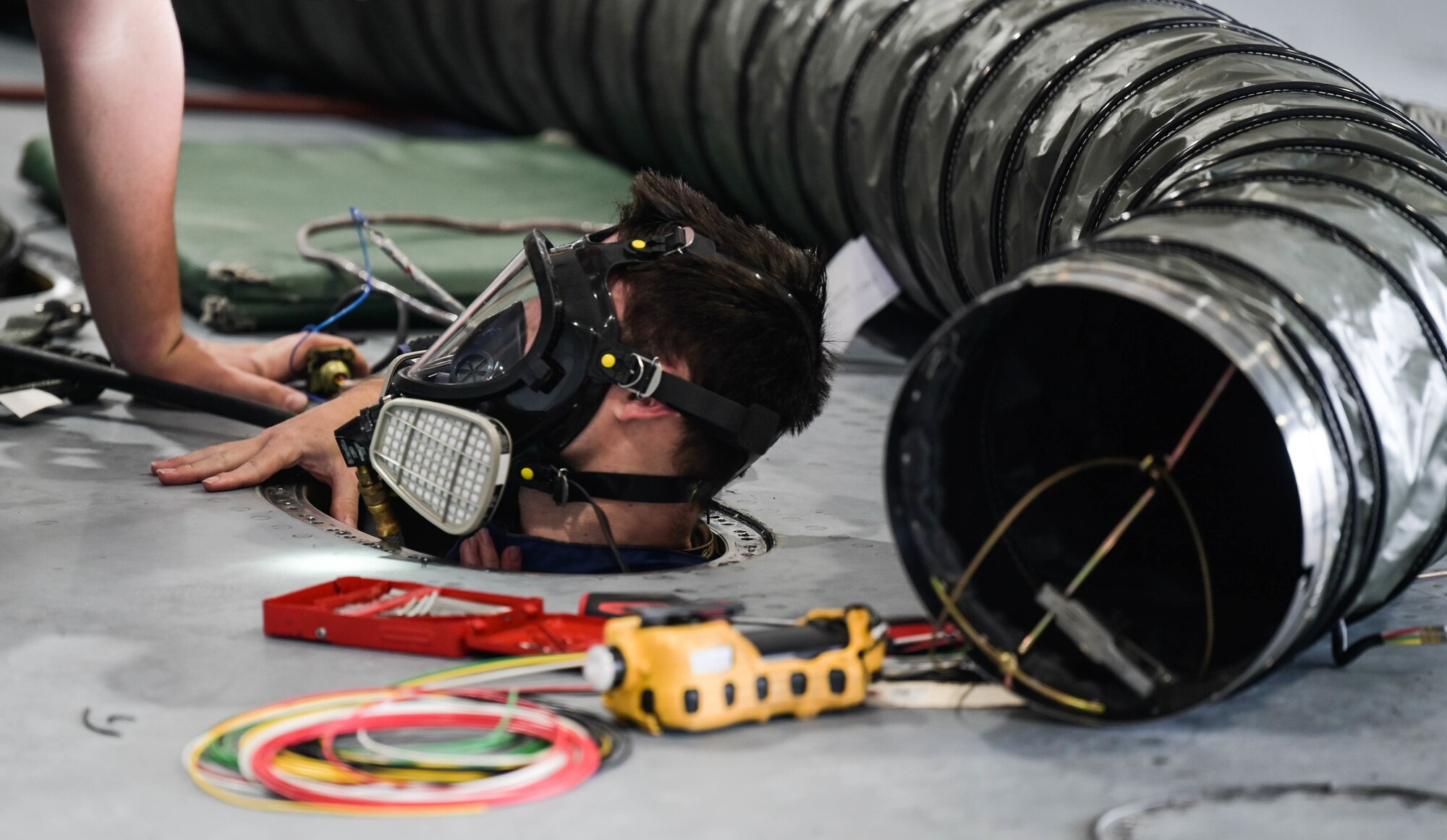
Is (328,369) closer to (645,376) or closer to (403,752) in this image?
(645,376)

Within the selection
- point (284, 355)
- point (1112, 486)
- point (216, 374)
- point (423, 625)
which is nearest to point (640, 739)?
point (423, 625)

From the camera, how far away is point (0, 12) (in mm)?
6379

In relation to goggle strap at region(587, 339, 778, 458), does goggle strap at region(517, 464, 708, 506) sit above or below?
below

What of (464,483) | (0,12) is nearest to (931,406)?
(464,483)

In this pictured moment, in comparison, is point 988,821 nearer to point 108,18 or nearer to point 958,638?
point 958,638

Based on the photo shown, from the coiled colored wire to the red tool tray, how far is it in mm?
86

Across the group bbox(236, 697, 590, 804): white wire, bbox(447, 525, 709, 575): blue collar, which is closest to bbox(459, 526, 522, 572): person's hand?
bbox(447, 525, 709, 575): blue collar

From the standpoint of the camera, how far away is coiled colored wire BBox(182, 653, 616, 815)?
1.25m

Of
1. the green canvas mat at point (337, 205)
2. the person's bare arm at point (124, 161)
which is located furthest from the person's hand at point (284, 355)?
the green canvas mat at point (337, 205)

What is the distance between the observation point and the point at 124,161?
2.29 metres

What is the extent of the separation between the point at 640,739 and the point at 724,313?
61 centimetres

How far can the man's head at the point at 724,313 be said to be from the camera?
1.83 metres

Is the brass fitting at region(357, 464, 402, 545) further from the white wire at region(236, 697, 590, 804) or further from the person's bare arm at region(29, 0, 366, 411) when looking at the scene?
the white wire at region(236, 697, 590, 804)

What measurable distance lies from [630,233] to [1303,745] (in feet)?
3.20
